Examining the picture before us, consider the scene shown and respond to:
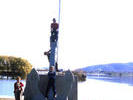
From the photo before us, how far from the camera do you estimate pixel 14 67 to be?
66500 millimetres

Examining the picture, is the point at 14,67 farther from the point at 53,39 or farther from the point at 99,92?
the point at 53,39

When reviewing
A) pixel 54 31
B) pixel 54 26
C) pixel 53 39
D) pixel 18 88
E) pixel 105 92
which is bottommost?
pixel 105 92

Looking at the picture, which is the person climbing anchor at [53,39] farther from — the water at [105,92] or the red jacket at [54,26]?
the water at [105,92]

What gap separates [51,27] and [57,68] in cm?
196

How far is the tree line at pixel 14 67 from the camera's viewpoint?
6419cm

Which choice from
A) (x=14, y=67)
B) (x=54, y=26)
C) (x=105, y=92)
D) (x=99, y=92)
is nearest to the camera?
(x=54, y=26)

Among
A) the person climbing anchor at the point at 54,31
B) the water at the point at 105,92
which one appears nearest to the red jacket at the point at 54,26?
the person climbing anchor at the point at 54,31

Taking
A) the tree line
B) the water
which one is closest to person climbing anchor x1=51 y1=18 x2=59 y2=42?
the water

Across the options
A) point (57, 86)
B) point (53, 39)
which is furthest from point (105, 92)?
point (53, 39)

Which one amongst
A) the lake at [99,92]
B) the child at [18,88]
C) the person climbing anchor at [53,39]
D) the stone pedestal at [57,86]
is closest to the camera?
the child at [18,88]

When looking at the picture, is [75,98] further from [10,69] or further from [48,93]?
[10,69]

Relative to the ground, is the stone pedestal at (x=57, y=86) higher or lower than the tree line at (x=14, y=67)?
lower

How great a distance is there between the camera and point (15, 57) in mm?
67500

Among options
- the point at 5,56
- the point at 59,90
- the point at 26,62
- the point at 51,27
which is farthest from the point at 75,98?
the point at 5,56
